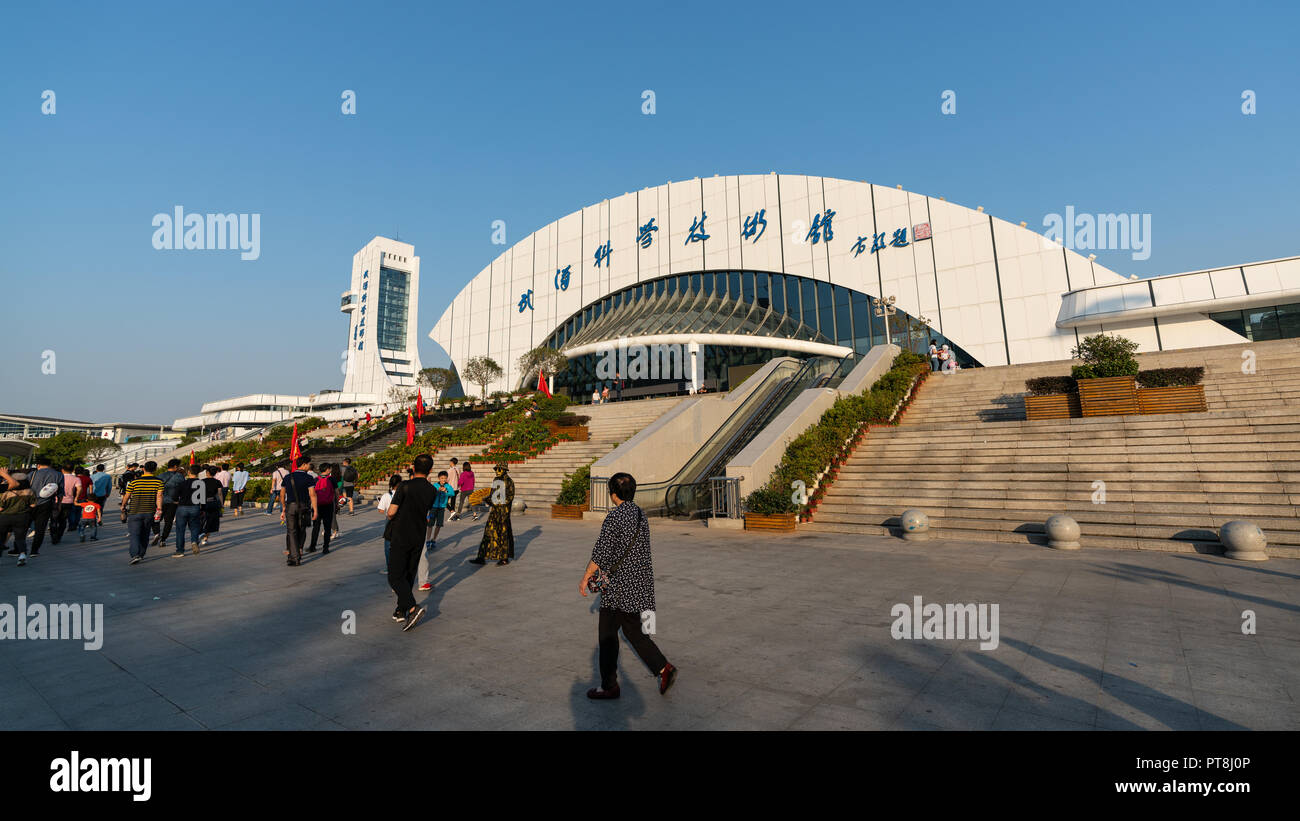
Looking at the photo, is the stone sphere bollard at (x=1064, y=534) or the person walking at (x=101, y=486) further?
the person walking at (x=101, y=486)

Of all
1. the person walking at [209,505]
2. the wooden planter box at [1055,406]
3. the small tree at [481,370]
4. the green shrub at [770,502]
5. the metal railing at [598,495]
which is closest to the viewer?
the person walking at [209,505]

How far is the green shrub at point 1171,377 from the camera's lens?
1246cm

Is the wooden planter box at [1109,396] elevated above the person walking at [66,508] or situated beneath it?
elevated above

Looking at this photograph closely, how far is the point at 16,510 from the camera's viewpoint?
30.3 feet

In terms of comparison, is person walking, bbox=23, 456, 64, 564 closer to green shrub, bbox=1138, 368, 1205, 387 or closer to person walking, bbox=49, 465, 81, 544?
person walking, bbox=49, 465, 81, 544

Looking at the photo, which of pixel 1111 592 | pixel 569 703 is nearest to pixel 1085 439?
pixel 1111 592

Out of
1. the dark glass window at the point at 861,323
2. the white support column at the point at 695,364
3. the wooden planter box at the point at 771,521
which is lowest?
the wooden planter box at the point at 771,521

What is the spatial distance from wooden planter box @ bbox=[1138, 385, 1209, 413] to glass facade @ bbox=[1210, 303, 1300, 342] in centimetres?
1690

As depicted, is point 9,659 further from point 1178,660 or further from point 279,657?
point 1178,660

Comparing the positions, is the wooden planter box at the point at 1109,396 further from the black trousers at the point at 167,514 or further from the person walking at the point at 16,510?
the person walking at the point at 16,510

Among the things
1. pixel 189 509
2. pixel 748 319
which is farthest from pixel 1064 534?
pixel 748 319

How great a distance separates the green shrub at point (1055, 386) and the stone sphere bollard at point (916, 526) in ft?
22.0

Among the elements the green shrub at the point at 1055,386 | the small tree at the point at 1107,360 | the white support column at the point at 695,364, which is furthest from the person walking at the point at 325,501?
the white support column at the point at 695,364
